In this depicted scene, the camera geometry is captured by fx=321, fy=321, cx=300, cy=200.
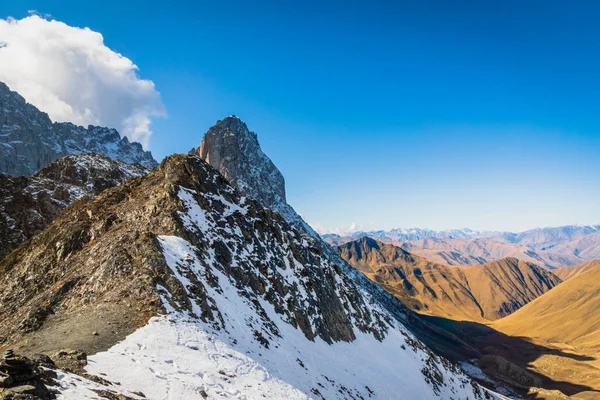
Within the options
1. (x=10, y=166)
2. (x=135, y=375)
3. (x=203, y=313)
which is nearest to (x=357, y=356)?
(x=203, y=313)

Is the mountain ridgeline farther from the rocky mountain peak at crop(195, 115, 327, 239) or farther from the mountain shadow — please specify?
the rocky mountain peak at crop(195, 115, 327, 239)

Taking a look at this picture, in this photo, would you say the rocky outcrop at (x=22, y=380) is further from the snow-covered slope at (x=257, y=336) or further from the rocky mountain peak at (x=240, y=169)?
the rocky mountain peak at (x=240, y=169)

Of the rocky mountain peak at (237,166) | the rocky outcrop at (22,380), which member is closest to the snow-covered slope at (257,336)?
the rocky outcrop at (22,380)

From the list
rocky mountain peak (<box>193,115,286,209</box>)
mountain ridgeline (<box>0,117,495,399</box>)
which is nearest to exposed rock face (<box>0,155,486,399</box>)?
mountain ridgeline (<box>0,117,495,399</box>)

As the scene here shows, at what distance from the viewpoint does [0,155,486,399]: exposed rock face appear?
21.7m

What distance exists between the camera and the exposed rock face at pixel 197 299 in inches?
854

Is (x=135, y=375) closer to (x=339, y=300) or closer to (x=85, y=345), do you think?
(x=85, y=345)

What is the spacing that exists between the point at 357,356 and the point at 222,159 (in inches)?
6103

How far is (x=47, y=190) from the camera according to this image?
75.9m

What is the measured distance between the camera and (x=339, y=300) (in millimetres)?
60438

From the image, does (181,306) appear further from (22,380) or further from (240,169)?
(240,169)

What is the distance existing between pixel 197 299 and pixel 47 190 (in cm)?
7022

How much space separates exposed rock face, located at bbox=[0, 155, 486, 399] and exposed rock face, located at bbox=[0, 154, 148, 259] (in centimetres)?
2362

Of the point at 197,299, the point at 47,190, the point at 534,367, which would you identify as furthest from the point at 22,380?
the point at 534,367
